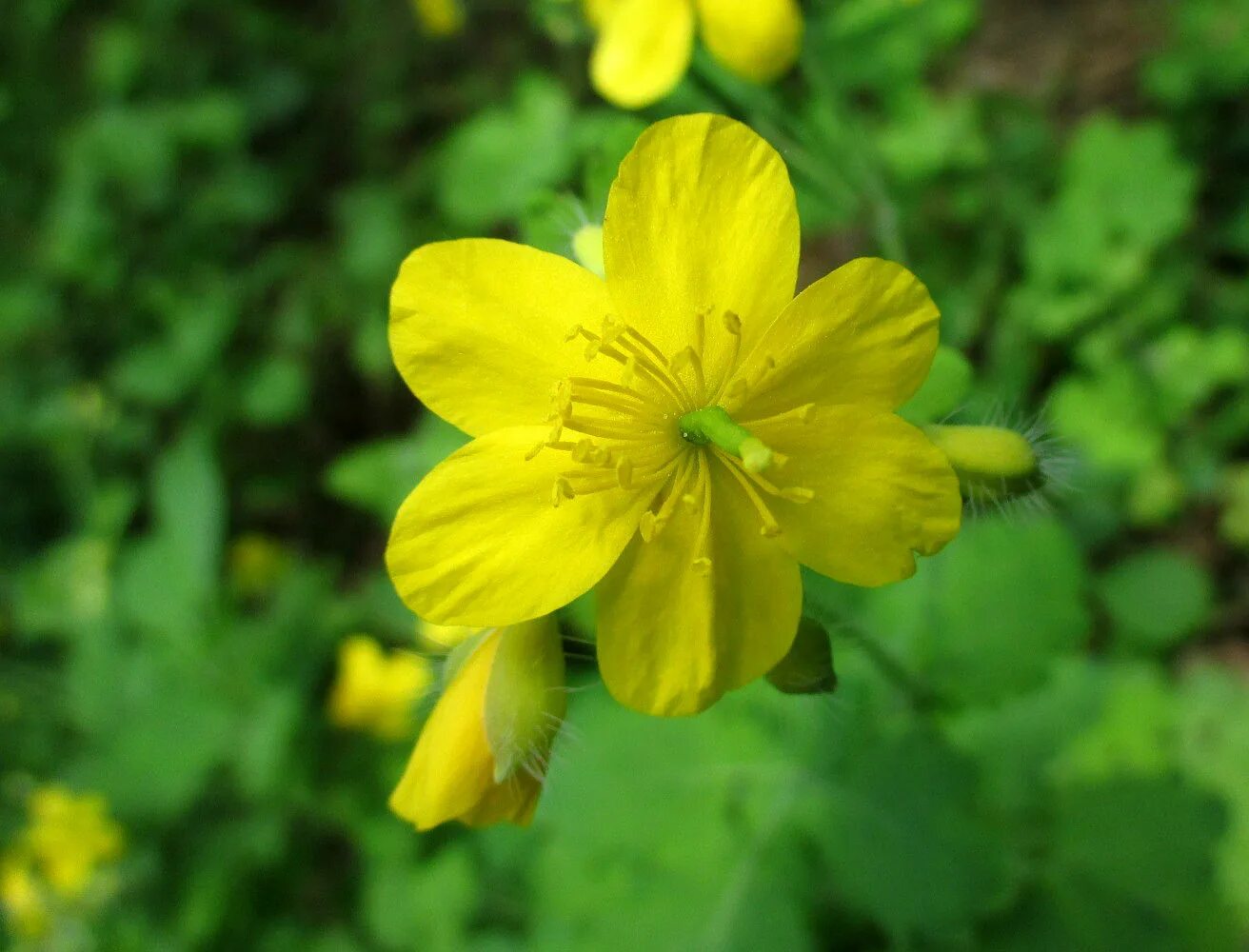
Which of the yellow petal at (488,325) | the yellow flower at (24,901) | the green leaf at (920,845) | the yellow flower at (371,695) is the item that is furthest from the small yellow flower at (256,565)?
the yellow petal at (488,325)

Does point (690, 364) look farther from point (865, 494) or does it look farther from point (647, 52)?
point (647, 52)

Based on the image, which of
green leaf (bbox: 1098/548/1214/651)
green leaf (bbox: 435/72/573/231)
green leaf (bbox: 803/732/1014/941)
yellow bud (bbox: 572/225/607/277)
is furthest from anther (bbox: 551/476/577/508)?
green leaf (bbox: 1098/548/1214/651)

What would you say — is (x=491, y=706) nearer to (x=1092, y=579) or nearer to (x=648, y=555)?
(x=648, y=555)

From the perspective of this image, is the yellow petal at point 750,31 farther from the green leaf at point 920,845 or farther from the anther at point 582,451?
the green leaf at point 920,845

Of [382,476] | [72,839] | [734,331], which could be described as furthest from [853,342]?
[72,839]

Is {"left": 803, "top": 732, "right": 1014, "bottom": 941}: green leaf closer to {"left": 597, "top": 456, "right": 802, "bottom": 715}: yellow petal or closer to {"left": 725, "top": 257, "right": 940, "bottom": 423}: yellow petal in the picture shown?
{"left": 597, "top": 456, "right": 802, "bottom": 715}: yellow petal

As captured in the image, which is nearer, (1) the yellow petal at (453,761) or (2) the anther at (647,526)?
(2) the anther at (647,526)
